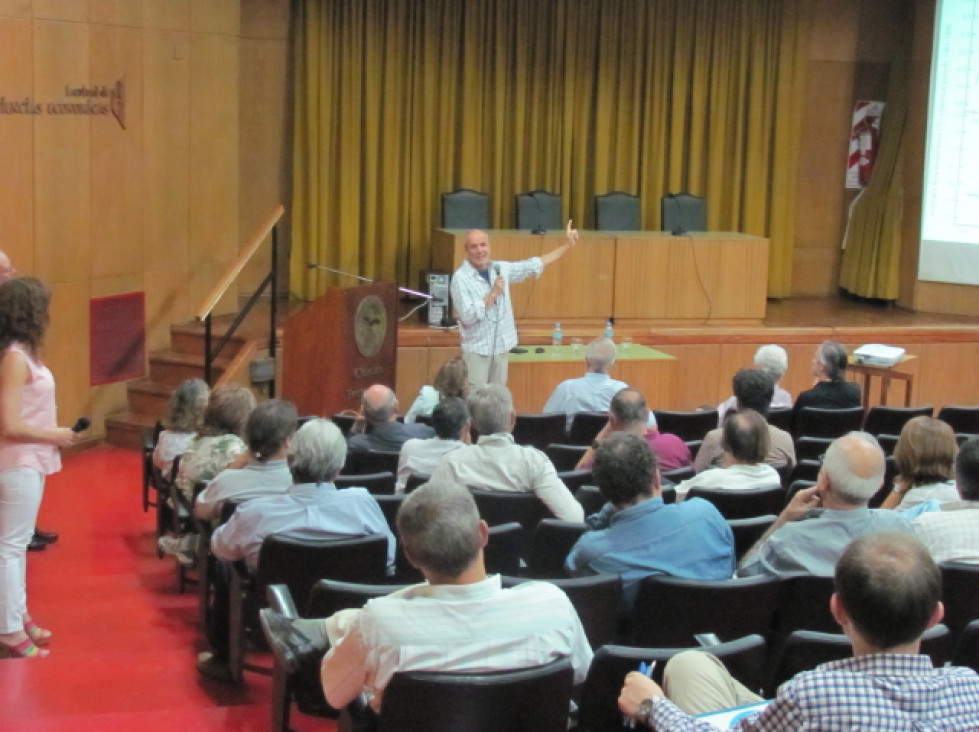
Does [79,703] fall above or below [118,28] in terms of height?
below

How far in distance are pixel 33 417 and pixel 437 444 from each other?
147cm

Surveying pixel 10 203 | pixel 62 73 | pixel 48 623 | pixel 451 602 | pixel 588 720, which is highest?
pixel 62 73

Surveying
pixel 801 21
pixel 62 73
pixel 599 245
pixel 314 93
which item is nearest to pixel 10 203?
pixel 62 73

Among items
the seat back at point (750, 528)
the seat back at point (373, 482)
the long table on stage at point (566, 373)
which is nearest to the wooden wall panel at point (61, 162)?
the long table on stage at point (566, 373)

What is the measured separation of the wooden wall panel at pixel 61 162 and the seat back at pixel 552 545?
15.9 feet

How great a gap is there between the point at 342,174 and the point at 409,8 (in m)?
1.46

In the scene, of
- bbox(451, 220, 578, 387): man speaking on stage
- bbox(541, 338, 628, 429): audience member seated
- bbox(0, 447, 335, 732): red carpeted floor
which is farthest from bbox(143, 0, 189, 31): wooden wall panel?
bbox(541, 338, 628, 429): audience member seated

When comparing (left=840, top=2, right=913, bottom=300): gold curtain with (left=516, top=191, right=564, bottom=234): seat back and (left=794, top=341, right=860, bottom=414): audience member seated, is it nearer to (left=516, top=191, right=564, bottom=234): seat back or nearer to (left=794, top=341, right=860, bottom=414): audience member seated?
(left=516, top=191, right=564, bottom=234): seat back

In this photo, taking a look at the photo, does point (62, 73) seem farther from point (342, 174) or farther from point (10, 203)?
point (342, 174)

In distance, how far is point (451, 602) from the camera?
2.42 metres

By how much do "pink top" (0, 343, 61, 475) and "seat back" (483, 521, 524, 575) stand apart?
1534mm

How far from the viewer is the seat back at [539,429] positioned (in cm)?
603

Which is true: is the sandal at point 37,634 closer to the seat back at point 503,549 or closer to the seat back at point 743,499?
the seat back at point 503,549

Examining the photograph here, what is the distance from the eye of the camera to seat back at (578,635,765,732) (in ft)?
8.19
